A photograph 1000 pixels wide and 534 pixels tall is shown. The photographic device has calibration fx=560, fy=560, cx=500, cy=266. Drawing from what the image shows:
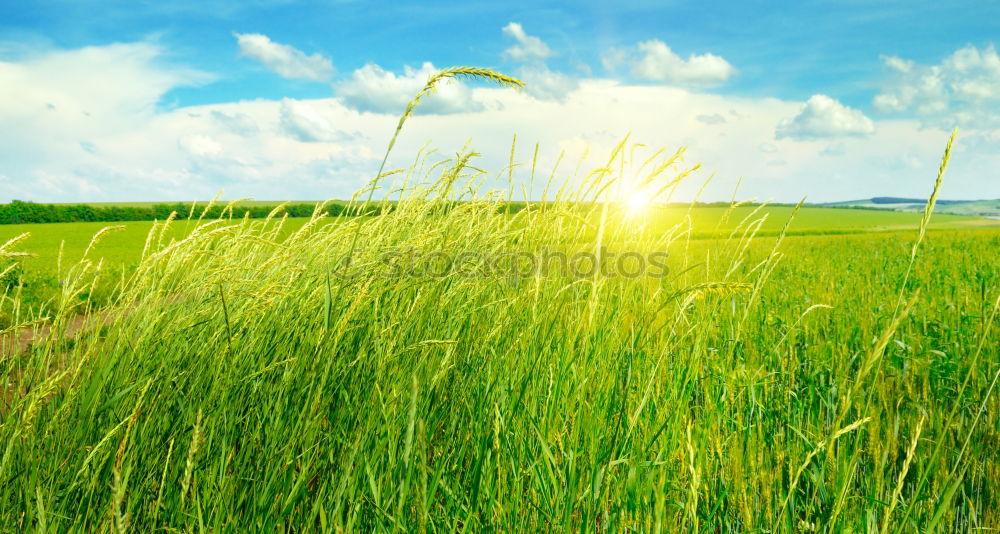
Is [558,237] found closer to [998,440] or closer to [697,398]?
[697,398]

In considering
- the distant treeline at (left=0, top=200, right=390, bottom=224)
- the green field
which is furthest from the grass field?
the distant treeline at (left=0, top=200, right=390, bottom=224)

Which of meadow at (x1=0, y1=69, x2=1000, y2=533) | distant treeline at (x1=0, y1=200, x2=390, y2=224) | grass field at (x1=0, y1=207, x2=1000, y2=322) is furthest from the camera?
distant treeline at (x1=0, y1=200, x2=390, y2=224)

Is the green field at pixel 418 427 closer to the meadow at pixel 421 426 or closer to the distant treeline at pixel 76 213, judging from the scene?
the meadow at pixel 421 426

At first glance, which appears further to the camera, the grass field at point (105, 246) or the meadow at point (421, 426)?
the grass field at point (105, 246)

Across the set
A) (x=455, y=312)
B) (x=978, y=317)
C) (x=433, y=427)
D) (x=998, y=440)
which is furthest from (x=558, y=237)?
(x=978, y=317)

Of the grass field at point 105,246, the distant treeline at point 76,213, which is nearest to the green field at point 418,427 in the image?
the grass field at point 105,246

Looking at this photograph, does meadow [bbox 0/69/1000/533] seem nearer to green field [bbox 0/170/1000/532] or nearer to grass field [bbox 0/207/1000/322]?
green field [bbox 0/170/1000/532]

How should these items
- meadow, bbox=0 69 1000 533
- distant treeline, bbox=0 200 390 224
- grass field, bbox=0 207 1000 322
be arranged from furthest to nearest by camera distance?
distant treeline, bbox=0 200 390 224
grass field, bbox=0 207 1000 322
meadow, bbox=0 69 1000 533

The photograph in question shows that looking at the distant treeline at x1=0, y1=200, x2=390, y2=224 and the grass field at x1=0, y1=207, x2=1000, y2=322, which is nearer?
the grass field at x1=0, y1=207, x2=1000, y2=322

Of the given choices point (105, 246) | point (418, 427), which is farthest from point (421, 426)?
point (105, 246)

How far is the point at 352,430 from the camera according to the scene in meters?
1.62

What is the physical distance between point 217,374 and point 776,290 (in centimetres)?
508

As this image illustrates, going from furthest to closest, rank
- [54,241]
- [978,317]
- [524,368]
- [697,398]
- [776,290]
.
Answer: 1. [54,241]
2. [776,290]
3. [978,317]
4. [697,398]
5. [524,368]

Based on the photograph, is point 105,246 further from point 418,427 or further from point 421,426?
point 421,426
